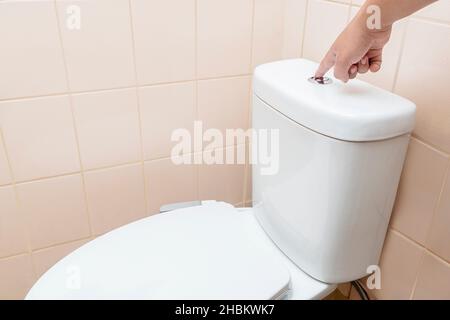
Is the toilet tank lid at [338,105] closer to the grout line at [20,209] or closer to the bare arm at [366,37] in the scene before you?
the bare arm at [366,37]

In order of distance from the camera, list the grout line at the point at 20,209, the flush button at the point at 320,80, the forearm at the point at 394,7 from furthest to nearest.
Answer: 1. the grout line at the point at 20,209
2. the flush button at the point at 320,80
3. the forearm at the point at 394,7

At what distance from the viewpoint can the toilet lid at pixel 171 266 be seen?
693mm

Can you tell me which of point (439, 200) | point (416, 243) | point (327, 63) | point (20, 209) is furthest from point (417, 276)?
point (20, 209)

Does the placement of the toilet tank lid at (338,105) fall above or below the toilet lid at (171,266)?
above

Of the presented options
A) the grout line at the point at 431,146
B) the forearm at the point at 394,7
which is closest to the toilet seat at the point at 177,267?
the grout line at the point at 431,146

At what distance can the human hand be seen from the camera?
2.01 feet

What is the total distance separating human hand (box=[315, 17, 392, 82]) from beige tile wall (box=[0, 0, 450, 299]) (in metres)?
0.09

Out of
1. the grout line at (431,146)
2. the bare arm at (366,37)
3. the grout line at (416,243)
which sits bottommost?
the grout line at (416,243)

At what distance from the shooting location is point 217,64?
3.19 feet

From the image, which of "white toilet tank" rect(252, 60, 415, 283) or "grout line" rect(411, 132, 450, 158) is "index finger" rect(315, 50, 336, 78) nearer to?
"white toilet tank" rect(252, 60, 415, 283)

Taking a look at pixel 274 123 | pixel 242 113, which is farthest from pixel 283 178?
pixel 242 113

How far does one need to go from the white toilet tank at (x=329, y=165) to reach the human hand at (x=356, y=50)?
1.7 inches

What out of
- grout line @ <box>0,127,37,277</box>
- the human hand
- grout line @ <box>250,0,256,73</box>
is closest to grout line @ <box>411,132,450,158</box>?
the human hand

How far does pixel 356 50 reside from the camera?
63 cm
